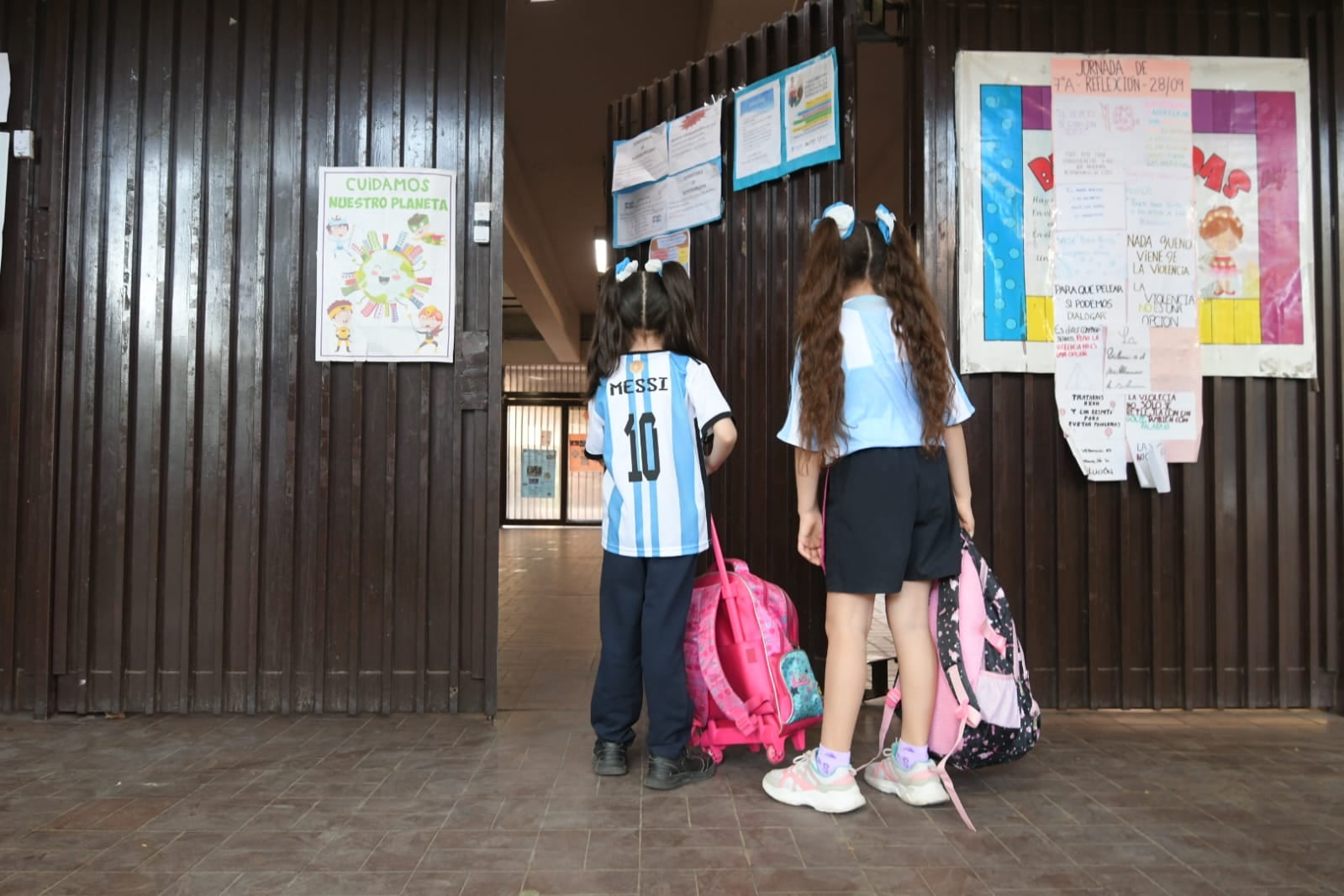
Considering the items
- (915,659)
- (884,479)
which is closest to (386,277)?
(884,479)

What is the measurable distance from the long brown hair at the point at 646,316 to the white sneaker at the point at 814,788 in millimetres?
1425

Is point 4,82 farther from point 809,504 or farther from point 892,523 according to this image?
point 892,523

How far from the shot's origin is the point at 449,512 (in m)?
3.67

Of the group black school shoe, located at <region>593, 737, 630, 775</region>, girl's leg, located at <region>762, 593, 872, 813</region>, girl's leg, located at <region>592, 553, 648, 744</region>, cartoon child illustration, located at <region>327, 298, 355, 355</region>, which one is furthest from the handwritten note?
cartoon child illustration, located at <region>327, 298, 355, 355</region>

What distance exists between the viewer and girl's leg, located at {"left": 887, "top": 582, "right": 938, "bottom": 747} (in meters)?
2.70

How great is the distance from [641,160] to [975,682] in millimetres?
3269

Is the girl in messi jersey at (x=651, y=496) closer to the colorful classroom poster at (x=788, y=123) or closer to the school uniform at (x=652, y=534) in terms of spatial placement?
the school uniform at (x=652, y=534)

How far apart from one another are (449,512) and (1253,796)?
10.3ft

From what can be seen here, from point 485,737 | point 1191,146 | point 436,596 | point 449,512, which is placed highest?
point 1191,146

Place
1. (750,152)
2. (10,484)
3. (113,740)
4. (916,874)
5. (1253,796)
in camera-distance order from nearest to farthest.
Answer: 1. (916,874)
2. (1253,796)
3. (113,740)
4. (10,484)
5. (750,152)

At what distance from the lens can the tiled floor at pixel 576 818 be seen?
2.17 m

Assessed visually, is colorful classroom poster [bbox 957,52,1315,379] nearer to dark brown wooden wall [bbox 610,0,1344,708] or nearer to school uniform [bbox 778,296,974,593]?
dark brown wooden wall [bbox 610,0,1344,708]

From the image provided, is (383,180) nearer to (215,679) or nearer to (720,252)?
(720,252)

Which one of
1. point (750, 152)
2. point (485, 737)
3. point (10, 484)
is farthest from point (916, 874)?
point (10, 484)
